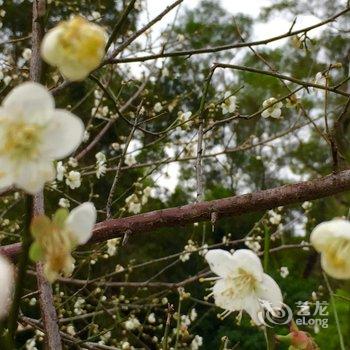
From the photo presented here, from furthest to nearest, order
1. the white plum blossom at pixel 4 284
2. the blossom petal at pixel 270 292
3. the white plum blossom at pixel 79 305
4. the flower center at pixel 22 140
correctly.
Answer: the white plum blossom at pixel 79 305 → the blossom petal at pixel 270 292 → the flower center at pixel 22 140 → the white plum blossom at pixel 4 284

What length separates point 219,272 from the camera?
0.89 m

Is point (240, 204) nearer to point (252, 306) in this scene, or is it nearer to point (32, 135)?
point (252, 306)

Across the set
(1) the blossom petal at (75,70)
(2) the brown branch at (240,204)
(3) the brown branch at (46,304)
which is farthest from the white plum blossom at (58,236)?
(2) the brown branch at (240,204)

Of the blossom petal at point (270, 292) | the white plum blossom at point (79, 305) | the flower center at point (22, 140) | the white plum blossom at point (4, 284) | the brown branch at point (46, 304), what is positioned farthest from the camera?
the white plum blossom at point (79, 305)

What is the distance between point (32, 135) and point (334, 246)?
31cm

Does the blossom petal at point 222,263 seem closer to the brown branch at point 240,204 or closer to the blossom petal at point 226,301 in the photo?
the blossom petal at point 226,301

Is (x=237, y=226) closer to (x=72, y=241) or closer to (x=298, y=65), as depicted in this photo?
(x=298, y=65)

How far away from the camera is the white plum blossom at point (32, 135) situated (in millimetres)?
610

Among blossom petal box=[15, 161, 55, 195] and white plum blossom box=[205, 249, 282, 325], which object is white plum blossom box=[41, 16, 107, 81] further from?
white plum blossom box=[205, 249, 282, 325]

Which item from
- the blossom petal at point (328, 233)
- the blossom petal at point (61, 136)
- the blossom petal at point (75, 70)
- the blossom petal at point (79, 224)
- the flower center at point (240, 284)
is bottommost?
the blossom petal at point (79, 224)

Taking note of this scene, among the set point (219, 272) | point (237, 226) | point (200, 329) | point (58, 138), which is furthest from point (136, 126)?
point (237, 226)

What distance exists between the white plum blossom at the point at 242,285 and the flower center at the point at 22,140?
0.30 meters

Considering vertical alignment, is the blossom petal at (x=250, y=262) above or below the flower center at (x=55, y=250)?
above

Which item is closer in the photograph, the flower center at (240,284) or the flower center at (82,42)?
the flower center at (82,42)
